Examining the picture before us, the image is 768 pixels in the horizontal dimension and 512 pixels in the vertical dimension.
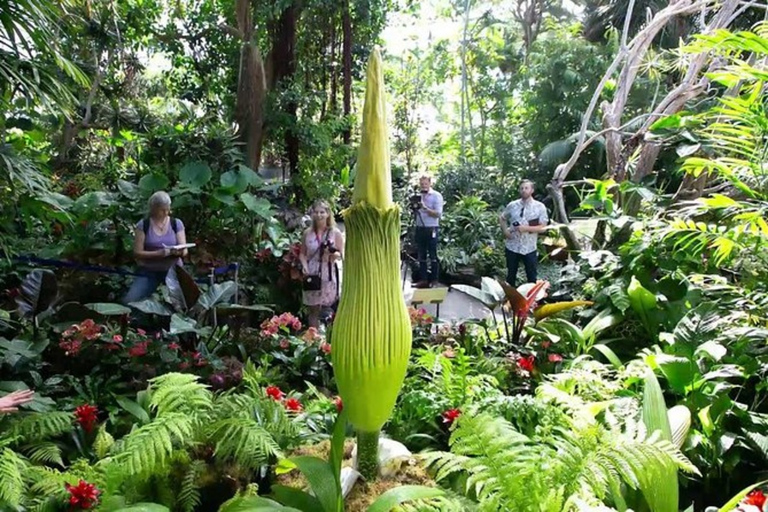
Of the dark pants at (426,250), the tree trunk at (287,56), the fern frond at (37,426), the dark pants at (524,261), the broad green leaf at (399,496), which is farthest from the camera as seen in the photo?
the tree trunk at (287,56)

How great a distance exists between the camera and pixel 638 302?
249cm

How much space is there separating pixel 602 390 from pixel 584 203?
6.03ft

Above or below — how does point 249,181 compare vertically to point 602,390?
above

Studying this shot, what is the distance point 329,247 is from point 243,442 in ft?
7.24

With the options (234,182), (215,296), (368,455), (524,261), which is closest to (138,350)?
(215,296)

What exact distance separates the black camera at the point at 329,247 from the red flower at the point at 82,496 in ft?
7.70

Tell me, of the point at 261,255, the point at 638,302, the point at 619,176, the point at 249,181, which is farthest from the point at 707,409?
the point at 249,181

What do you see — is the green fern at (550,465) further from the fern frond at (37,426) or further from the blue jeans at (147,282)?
the blue jeans at (147,282)

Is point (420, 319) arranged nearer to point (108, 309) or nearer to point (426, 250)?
point (108, 309)

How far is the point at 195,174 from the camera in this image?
4234 mm

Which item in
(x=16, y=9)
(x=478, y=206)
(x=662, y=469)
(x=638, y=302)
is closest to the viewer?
(x=662, y=469)

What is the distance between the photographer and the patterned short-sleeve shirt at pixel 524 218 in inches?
177

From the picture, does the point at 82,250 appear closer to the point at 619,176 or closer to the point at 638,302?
the point at 638,302

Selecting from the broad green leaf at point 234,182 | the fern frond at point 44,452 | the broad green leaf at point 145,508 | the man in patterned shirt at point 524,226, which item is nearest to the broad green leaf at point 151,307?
the fern frond at point 44,452
